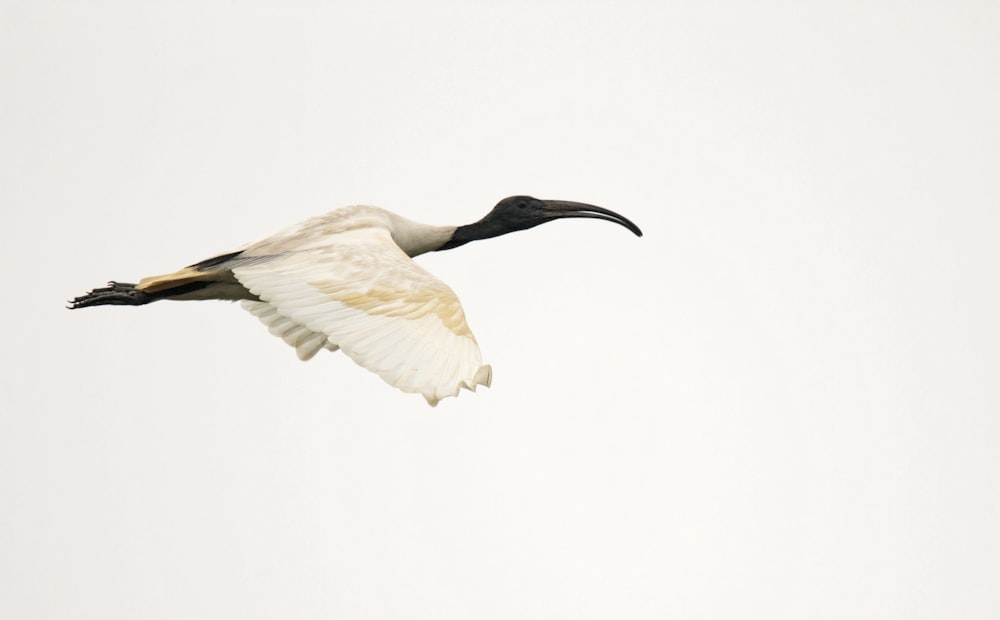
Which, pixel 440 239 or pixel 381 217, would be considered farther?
pixel 440 239

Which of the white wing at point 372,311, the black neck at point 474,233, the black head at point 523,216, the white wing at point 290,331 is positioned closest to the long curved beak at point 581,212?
the black head at point 523,216

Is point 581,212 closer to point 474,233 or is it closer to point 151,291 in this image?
point 474,233

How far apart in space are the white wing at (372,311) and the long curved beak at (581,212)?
2509 millimetres

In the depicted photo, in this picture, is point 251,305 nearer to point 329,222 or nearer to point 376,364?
point 329,222

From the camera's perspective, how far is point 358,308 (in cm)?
1056

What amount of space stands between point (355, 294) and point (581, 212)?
13.8ft

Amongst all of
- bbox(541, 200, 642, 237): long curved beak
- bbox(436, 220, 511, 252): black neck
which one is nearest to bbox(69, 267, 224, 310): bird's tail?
bbox(436, 220, 511, 252): black neck

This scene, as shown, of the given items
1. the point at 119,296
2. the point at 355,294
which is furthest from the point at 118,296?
the point at 355,294

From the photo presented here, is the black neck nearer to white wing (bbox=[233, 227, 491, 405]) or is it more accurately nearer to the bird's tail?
white wing (bbox=[233, 227, 491, 405])

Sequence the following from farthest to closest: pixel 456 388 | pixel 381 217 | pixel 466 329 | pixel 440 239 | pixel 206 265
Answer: pixel 440 239
pixel 381 217
pixel 206 265
pixel 466 329
pixel 456 388

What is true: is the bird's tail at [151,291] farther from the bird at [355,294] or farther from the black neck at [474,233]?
the black neck at [474,233]

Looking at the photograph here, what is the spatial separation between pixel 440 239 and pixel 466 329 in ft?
13.3

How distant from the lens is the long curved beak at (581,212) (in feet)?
47.3

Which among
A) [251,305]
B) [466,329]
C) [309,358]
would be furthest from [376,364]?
[251,305]
